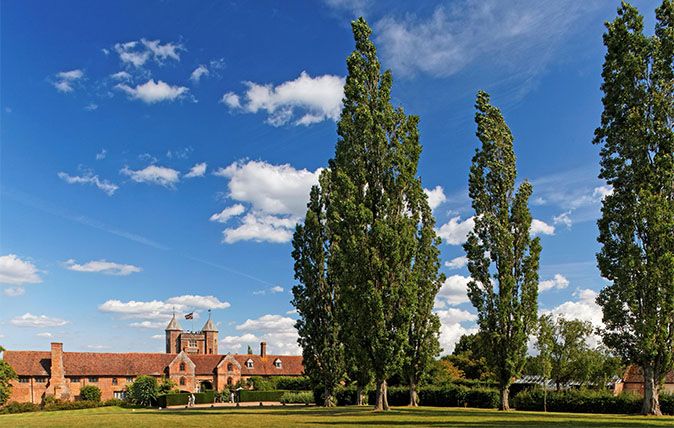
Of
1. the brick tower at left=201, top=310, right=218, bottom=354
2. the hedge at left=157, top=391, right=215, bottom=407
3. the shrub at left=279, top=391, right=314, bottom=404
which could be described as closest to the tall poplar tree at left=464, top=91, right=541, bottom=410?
the shrub at left=279, top=391, right=314, bottom=404

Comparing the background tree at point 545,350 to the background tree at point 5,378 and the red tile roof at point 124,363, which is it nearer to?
the red tile roof at point 124,363

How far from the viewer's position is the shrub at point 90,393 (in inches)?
2493

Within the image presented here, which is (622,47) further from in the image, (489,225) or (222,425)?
(222,425)

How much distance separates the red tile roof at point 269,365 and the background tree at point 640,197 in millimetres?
56089

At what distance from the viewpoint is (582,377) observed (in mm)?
44188

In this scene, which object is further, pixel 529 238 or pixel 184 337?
pixel 184 337

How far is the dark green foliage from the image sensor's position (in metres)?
57.7

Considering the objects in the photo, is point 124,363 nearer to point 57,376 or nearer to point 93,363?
point 93,363

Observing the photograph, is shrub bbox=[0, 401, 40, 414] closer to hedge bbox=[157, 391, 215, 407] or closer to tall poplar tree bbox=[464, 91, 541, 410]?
hedge bbox=[157, 391, 215, 407]

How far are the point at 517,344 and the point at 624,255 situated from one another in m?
7.83

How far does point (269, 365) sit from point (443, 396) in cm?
4166

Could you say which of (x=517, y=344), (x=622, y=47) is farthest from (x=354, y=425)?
(x=622, y=47)

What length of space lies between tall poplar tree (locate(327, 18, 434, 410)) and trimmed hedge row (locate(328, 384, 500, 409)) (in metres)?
14.7

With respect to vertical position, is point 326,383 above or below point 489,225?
below
